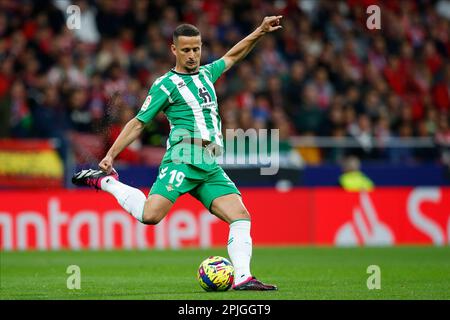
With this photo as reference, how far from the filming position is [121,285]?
10.6 m

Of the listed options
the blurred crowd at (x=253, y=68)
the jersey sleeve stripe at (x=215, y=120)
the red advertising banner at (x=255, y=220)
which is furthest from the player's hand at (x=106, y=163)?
the red advertising banner at (x=255, y=220)

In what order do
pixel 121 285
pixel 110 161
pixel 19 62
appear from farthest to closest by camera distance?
1. pixel 19 62
2. pixel 121 285
3. pixel 110 161

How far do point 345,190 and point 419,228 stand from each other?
1.54 meters

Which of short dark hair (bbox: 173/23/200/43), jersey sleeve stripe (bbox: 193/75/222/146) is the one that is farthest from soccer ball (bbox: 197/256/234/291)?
short dark hair (bbox: 173/23/200/43)

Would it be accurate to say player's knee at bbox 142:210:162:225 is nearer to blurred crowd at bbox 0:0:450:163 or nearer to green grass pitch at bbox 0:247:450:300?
green grass pitch at bbox 0:247:450:300

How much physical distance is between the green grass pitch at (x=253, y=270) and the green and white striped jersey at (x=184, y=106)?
155 cm

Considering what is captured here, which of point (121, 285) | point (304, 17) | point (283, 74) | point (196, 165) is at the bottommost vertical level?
point (121, 285)

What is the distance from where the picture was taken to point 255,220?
1897 cm

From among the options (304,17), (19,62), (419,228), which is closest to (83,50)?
(19,62)

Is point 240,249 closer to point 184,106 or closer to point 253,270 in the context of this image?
point 184,106

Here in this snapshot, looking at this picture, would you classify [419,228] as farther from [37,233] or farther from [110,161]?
[110,161]

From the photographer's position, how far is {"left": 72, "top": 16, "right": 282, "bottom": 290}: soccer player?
9805 mm

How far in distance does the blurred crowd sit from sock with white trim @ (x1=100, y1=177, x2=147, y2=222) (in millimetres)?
7465

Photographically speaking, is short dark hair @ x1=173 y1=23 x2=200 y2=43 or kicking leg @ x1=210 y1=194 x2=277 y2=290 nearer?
kicking leg @ x1=210 y1=194 x2=277 y2=290
